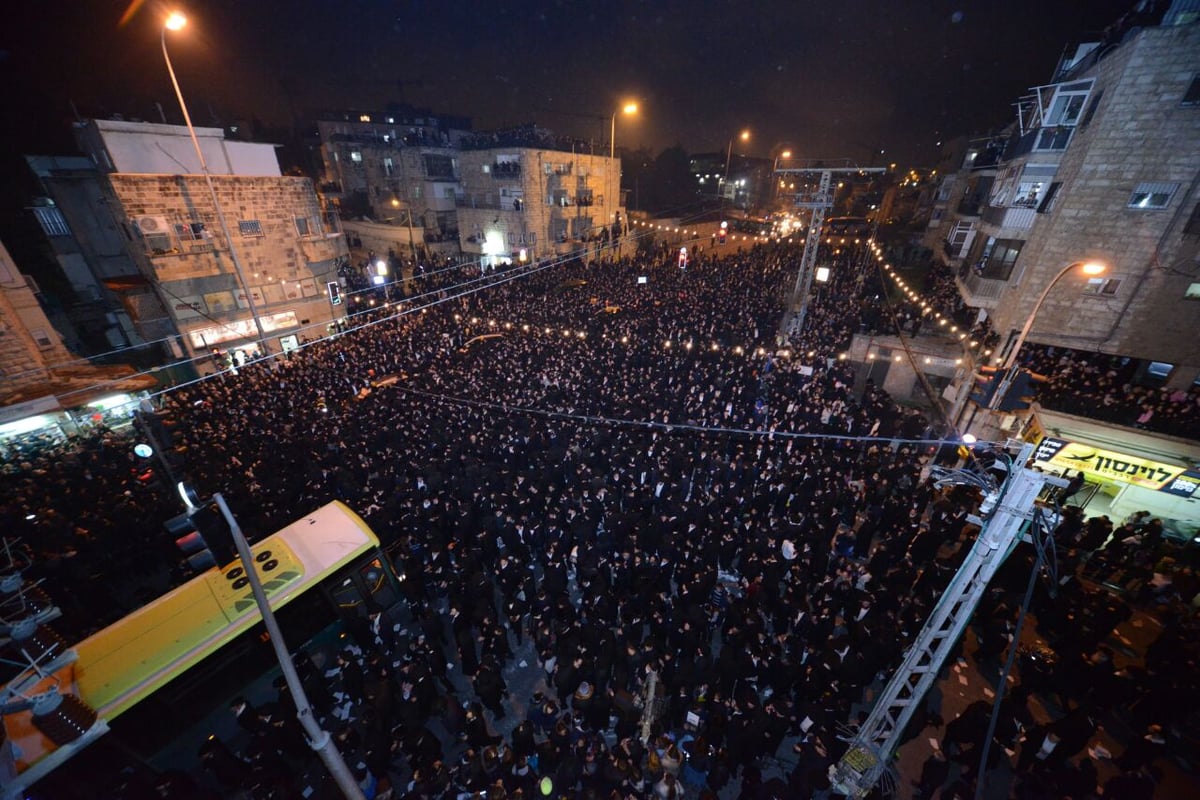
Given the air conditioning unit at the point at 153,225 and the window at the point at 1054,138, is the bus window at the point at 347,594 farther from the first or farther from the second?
the window at the point at 1054,138

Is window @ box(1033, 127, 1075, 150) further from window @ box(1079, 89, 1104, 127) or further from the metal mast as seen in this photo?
the metal mast

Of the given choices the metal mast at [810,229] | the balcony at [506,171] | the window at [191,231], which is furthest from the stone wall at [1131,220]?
the window at [191,231]

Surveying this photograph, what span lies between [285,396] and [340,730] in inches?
426

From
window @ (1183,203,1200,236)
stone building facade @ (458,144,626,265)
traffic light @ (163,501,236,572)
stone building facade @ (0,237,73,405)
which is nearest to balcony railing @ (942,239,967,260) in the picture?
window @ (1183,203,1200,236)

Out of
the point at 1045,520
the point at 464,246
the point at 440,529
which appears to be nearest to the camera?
the point at 1045,520

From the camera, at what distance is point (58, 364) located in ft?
53.9

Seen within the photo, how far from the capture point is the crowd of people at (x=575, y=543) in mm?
6367

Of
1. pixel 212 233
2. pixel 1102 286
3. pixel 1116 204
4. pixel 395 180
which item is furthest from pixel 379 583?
pixel 395 180

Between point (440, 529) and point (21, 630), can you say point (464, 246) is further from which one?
point (21, 630)

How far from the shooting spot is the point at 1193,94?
11391 millimetres

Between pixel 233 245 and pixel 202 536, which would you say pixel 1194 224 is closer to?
pixel 202 536

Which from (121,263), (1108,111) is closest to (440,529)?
(1108,111)

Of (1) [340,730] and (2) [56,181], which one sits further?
(2) [56,181]

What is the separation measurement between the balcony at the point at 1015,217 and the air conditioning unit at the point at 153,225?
33.5m
